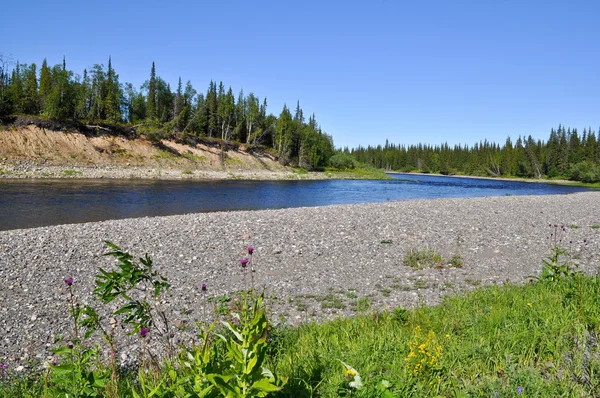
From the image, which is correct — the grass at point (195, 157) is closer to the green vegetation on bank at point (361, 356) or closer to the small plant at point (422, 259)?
the small plant at point (422, 259)

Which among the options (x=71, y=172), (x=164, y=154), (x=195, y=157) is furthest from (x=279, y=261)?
(x=195, y=157)

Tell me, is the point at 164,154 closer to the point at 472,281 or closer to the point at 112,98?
the point at 112,98

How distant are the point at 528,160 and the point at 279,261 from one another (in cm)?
15583

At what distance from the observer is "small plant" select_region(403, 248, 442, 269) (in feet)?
39.9

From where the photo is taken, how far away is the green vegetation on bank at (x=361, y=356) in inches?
101

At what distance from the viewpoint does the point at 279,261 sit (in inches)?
497

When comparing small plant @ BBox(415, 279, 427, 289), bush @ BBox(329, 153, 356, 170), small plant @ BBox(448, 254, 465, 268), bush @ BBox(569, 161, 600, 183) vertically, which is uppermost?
bush @ BBox(329, 153, 356, 170)

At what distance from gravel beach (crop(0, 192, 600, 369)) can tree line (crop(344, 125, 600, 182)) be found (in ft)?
352

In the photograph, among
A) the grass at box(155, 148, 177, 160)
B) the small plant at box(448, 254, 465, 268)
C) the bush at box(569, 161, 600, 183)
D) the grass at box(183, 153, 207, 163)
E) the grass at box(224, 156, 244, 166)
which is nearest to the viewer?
the small plant at box(448, 254, 465, 268)

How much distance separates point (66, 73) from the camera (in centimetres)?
7206

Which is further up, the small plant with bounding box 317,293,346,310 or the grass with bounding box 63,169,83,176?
the grass with bounding box 63,169,83,176

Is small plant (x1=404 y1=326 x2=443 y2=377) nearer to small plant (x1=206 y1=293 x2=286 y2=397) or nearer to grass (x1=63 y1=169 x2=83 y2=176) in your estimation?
small plant (x1=206 y1=293 x2=286 y2=397)

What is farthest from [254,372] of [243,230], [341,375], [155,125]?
[155,125]

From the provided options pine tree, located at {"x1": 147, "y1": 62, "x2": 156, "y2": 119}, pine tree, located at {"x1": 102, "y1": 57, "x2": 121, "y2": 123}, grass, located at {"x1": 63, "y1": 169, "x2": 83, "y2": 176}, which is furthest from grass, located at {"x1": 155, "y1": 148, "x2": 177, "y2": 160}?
grass, located at {"x1": 63, "y1": 169, "x2": 83, "y2": 176}
